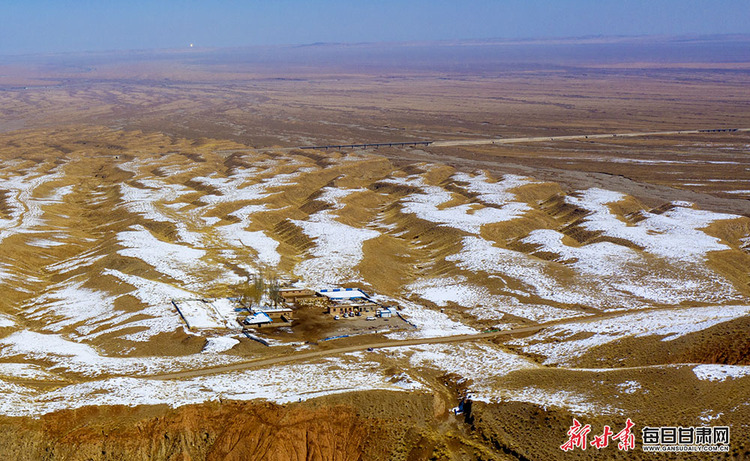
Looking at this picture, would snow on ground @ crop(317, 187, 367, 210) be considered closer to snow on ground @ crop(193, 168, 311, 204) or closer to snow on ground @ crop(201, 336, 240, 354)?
snow on ground @ crop(193, 168, 311, 204)

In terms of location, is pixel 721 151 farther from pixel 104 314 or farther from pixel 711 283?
pixel 104 314

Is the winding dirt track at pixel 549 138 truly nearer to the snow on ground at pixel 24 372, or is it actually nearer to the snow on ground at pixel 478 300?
the snow on ground at pixel 478 300

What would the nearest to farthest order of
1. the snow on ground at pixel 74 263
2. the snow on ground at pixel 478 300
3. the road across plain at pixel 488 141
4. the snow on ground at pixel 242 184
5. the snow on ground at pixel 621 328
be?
1. the snow on ground at pixel 621 328
2. the snow on ground at pixel 478 300
3. the snow on ground at pixel 74 263
4. the snow on ground at pixel 242 184
5. the road across plain at pixel 488 141

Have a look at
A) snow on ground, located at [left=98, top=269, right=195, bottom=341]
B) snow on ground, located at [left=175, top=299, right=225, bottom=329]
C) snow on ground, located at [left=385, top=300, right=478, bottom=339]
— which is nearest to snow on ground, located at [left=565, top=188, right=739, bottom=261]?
snow on ground, located at [left=385, top=300, right=478, bottom=339]

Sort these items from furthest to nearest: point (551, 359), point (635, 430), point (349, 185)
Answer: point (349, 185)
point (551, 359)
point (635, 430)

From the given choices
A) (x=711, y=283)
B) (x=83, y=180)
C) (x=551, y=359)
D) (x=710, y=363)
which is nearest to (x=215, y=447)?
(x=551, y=359)

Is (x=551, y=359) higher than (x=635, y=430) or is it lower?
lower

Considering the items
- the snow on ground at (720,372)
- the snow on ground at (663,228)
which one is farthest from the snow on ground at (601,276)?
the snow on ground at (720,372)
